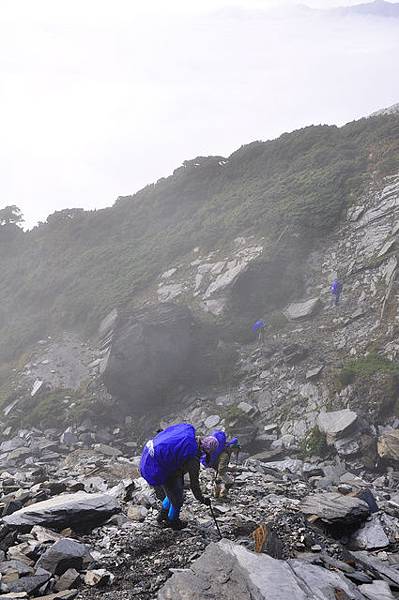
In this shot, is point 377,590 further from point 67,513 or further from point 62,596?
point 67,513

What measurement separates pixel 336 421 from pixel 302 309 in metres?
6.74

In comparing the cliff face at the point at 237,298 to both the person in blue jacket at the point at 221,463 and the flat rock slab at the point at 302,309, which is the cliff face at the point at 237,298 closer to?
the flat rock slab at the point at 302,309

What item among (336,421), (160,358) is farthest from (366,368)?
(160,358)

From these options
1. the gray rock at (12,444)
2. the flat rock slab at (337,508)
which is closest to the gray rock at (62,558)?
the flat rock slab at (337,508)

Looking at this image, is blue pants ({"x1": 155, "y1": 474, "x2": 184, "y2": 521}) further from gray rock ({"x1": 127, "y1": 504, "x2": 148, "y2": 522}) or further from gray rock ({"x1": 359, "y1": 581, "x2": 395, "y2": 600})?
gray rock ({"x1": 359, "y1": 581, "x2": 395, "y2": 600})

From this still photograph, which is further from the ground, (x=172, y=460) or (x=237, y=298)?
(x=172, y=460)

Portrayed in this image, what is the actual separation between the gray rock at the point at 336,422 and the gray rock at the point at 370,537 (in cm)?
527

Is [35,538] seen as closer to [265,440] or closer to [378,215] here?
[265,440]

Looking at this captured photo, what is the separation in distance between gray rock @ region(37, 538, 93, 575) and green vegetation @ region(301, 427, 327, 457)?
8019 millimetres

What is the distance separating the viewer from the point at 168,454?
18.2ft

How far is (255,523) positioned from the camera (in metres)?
6.35

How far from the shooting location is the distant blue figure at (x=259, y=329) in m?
18.1

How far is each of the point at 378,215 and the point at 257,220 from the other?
6779mm

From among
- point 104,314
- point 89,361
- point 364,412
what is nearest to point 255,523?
point 364,412
